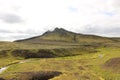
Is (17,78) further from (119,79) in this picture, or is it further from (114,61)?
(114,61)

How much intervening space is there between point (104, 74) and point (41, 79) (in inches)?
1107

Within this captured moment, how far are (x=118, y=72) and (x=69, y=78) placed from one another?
26126 millimetres

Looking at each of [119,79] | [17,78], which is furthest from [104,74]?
[17,78]

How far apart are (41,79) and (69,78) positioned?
9002 millimetres

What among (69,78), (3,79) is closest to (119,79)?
(69,78)

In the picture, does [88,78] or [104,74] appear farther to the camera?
[104,74]

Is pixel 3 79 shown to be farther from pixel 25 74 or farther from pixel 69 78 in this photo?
pixel 69 78

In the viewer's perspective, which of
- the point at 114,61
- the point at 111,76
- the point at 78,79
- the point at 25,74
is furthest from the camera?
the point at 114,61

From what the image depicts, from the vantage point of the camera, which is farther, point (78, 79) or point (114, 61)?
point (114, 61)

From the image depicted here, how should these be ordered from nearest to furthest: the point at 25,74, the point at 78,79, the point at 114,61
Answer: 1. the point at 78,79
2. the point at 25,74
3. the point at 114,61

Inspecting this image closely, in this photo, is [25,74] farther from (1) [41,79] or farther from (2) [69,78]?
(2) [69,78]

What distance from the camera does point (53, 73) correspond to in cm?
8406

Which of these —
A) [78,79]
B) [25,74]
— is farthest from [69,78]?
[25,74]

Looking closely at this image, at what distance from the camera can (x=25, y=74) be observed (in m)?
81.2
